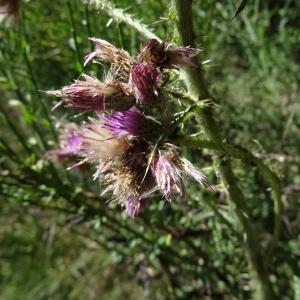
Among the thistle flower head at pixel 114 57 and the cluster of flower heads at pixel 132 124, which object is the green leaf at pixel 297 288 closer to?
the cluster of flower heads at pixel 132 124

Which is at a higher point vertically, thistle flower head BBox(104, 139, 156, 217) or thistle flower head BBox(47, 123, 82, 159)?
thistle flower head BBox(104, 139, 156, 217)

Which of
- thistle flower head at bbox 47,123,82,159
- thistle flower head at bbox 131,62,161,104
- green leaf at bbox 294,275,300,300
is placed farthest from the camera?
thistle flower head at bbox 47,123,82,159

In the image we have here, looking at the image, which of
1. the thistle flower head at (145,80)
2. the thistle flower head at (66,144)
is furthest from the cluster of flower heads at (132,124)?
the thistle flower head at (66,144)

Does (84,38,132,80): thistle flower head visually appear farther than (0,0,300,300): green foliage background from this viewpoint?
No

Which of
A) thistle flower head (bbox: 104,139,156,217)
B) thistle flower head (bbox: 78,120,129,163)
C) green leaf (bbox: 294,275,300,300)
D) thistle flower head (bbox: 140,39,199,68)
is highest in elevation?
thistle flower head (bbox: 140,39,199,68)

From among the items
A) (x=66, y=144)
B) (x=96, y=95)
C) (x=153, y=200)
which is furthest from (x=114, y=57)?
(x=153, y=200)

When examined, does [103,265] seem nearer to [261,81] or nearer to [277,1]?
[261,81]

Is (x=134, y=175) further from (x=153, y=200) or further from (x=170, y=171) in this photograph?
(x=153, y=200)

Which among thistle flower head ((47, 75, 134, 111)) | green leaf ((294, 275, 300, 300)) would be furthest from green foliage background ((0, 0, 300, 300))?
thistle flower head ((47, 75, 134, 111))

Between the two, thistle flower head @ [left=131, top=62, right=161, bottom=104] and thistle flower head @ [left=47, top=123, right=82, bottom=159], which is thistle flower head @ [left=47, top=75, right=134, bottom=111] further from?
thistle flower head @ [left=47, top=123, right=82, bottom=159]
